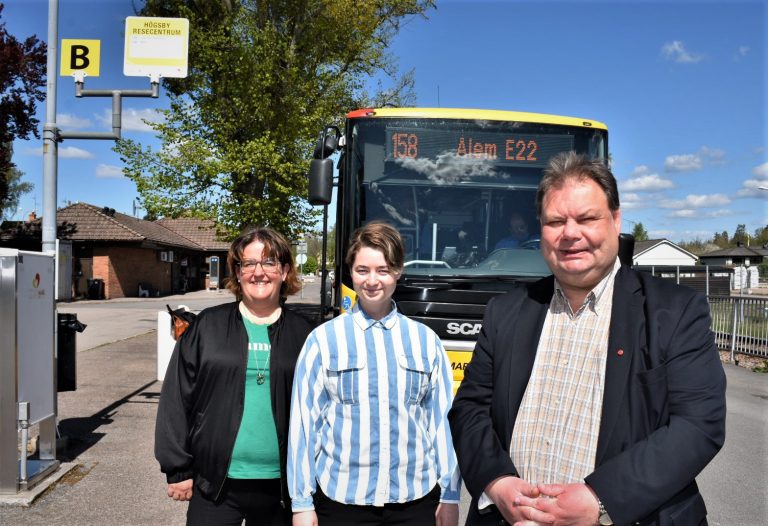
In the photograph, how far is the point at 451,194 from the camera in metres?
6.04

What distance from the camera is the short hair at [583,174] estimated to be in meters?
2.15

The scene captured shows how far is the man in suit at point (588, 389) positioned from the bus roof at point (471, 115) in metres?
4.26

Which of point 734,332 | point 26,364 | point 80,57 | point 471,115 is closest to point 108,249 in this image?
point 80,57

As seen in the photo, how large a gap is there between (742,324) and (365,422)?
13.5 metres

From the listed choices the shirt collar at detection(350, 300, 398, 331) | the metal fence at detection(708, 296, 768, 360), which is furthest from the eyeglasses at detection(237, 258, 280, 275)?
the metal fence at detection(708, 296, 768, 360)

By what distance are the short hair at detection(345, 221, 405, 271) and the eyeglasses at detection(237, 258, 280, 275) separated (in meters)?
0.43

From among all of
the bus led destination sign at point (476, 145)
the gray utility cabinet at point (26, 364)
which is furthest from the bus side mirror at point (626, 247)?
the gray utility cabinet at point (26, 364)

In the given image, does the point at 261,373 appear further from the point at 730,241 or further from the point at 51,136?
the point at 730,241

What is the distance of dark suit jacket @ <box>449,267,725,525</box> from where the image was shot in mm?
1870

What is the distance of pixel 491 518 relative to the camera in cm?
222

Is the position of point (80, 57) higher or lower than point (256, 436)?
higher

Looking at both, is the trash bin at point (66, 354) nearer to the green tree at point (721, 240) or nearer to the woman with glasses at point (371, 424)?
the woman with glasses at point (371, 424)

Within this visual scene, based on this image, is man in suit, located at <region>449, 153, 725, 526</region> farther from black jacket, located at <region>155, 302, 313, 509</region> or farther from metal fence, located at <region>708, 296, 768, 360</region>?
metal fence, located at <region>708, 296, 768, 360</region>

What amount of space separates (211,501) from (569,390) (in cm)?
161
